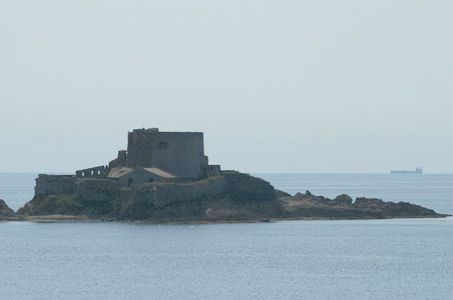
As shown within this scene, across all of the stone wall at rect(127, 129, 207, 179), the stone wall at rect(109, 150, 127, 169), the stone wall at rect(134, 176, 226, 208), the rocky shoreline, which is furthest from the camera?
the stone wall at rect(109, 150, 127, 169)

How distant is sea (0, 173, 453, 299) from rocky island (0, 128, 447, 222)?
1612 mm

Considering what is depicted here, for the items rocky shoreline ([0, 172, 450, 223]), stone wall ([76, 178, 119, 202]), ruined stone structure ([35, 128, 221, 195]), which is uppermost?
ruined stone structure ([35, 128, 221, 195])

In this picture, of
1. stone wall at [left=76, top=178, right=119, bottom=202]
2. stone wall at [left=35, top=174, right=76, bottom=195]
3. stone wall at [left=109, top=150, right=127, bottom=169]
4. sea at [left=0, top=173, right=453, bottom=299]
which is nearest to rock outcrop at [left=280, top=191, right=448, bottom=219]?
sea at [left=0, top=173, right=453, bottom=299]

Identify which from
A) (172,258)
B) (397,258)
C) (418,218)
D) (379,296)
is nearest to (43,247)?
(172,258)

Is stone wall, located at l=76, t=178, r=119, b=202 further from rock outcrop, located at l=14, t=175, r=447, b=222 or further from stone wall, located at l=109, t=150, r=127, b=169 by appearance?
stone wall, located at l=109, t=150, r=127, b=169

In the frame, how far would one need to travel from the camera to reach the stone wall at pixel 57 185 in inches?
3568

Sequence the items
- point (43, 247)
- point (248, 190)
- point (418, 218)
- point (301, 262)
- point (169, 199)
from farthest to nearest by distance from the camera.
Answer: point (418, 218)
point (248, 190)
point (169, 199)
point (43, 247)
point (301, 262)

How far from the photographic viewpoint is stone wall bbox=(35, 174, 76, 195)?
90625 mm

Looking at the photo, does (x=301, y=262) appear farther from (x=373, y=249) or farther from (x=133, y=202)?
(x=133, y=202)

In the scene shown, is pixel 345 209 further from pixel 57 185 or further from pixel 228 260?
pixel 228 260

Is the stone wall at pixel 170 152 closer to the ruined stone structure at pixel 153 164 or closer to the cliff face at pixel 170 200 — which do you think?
the ruined stone structure at pixel 153 164

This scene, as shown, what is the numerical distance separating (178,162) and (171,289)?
38.1 m

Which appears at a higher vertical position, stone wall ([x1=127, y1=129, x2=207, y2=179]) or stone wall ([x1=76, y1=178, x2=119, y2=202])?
stone wall ([x1=127, y1=129, x2=207, y2=179])

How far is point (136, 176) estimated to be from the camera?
88438mm
